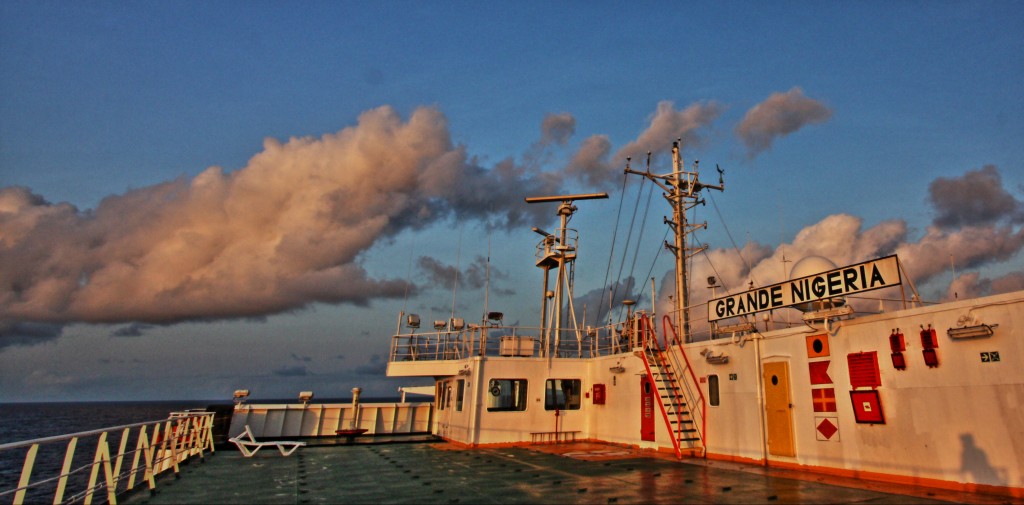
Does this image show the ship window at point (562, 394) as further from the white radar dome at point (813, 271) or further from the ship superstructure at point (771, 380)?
the white radar dome at point (813, 271)

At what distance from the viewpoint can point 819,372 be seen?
13.0m

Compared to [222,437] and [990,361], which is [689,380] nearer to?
[990,361]

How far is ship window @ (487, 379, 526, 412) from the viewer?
19.9 meters

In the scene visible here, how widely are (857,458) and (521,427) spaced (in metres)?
10.9

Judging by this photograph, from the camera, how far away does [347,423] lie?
78.3ft

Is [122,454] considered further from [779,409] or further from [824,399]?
[824,399]

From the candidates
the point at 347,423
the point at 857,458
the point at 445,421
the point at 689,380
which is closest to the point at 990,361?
the point at 857,458

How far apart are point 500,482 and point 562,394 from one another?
943 centimetres

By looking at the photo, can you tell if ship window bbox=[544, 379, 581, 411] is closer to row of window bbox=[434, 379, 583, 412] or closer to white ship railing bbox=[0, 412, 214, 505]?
row of window bbox=[434, 379, 583, 412]

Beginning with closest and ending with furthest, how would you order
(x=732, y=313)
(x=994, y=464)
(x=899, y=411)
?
(x=994, y=464), (x=899, y=411), (x=732, y=313)

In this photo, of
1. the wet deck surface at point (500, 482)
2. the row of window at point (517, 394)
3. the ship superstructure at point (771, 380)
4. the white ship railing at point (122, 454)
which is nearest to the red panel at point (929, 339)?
the ship superstructure at point (771, 380)

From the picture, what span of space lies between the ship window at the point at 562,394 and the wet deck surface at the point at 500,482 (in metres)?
4.03

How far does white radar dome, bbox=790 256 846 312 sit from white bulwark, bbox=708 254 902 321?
27 centimetres

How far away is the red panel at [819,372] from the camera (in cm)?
1287
